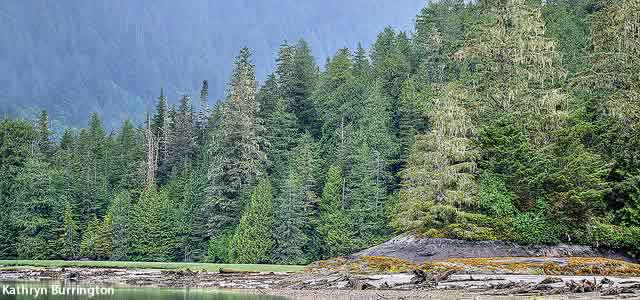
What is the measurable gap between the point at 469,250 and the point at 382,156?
2991 cm

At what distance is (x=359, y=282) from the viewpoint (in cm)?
3806

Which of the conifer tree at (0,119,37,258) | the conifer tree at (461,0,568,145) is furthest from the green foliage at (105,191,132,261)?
the conifer tree at (461,0,568,145)

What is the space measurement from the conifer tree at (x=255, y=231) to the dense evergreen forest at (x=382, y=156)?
155 millimetres

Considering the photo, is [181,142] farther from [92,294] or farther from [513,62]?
[92,294]

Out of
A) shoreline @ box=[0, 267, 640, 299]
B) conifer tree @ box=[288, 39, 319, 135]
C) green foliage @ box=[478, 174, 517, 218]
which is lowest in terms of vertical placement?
shoreline @ box=[0, 267, 640, 299]

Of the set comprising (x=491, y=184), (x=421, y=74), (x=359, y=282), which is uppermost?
(x=421, y=74)

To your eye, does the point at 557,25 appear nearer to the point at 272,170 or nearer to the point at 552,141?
the point at 552,141

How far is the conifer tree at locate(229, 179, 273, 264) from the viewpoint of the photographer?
244 feet

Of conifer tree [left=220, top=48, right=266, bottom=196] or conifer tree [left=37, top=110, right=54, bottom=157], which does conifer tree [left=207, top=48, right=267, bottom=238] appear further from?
conifer tree [left=37, top=110, right=54, bottom=157]

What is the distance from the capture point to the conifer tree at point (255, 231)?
74.3m

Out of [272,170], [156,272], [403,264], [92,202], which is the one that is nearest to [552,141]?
[403,264]

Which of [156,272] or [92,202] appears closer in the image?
[156,272]

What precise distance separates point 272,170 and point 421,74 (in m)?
20.6

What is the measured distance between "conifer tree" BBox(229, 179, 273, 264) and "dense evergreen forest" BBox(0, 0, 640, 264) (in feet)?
0.51
